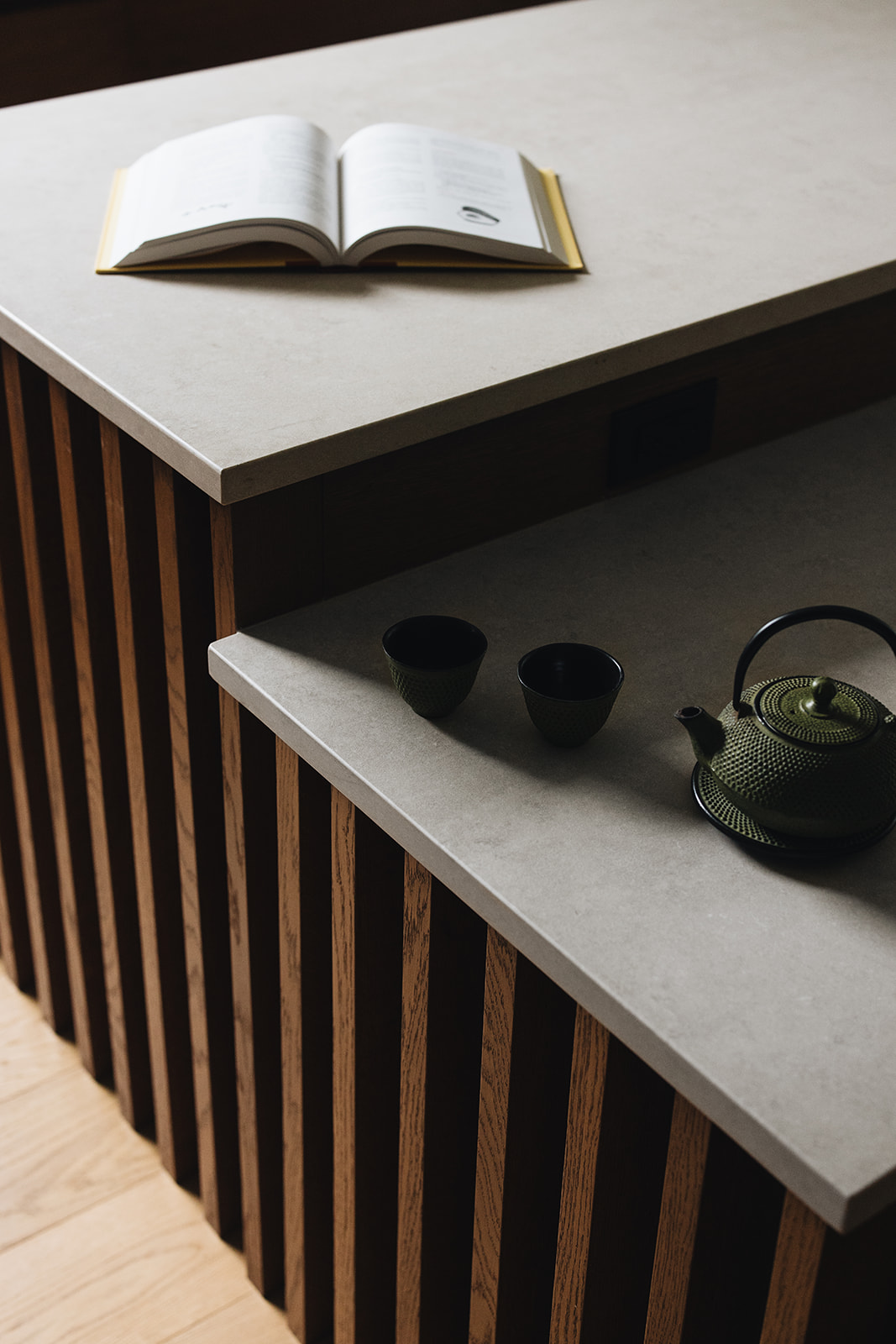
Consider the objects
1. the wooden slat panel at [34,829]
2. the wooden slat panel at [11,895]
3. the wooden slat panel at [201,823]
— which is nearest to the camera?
the wooden slat panel at [201,823]

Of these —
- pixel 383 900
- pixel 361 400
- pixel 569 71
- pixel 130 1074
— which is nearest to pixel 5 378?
pixel 361 400

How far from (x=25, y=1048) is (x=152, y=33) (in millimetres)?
1953

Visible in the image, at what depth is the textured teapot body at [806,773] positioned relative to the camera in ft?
2.64

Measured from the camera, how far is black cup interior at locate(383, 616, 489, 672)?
966mm

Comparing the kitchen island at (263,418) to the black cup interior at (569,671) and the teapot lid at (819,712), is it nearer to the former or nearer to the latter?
the black cup interior at (569,671)

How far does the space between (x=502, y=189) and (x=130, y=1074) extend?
113cm

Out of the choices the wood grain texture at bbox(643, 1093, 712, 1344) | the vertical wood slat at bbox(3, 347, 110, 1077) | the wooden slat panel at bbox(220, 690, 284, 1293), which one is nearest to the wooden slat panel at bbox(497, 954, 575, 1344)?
the wood grain texture at bbox(643, 1093, 712, 1344)

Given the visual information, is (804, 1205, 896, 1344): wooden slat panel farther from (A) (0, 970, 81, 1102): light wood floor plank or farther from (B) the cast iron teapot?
(A) (0, 970, 81, 1102): light wood floor plank

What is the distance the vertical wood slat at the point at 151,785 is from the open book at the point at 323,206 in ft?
0.72

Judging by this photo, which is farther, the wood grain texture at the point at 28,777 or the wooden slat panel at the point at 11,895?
the wooden slat panel at the point at 11,895

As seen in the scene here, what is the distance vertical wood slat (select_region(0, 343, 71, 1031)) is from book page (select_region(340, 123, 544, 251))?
1.27 ft

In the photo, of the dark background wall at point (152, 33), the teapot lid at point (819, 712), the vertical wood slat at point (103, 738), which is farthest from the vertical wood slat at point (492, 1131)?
the dark background wall at point (152, 33)

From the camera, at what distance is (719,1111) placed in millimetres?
686

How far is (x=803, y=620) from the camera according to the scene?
832 mm
